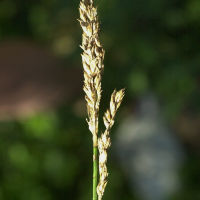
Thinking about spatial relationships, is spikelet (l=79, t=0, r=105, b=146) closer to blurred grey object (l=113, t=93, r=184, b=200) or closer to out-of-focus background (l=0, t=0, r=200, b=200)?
out-of-focus background (l=0, t=0, r=200, b=200)

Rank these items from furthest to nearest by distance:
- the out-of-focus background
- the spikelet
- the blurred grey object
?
the blurred grey object < the out-of-focus background < the spikelet

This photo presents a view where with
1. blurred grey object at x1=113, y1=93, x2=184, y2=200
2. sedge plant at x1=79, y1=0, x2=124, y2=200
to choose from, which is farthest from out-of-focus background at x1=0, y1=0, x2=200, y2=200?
sedge plant at x1=79, y1=0, x2=124, y2=200

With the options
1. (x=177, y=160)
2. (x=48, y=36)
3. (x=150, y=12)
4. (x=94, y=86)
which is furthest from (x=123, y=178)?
(x=48, y=36)

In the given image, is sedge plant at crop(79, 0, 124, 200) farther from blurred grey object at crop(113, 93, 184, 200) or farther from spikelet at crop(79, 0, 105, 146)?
blurred grey object at crop(113, 93, 184, 200)

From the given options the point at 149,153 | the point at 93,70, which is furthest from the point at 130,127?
the point at 93,70

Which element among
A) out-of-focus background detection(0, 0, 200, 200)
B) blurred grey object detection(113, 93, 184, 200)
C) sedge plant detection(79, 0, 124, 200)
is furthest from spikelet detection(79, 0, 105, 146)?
blurred grey object detection(113, 93, 184, 200)

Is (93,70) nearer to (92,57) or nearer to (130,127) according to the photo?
(92,57)

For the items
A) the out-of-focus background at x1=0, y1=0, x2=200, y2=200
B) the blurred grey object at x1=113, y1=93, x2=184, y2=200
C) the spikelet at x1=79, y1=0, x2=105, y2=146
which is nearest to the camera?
the spikelet at x1=79, y1=0, x2=105, y2=146

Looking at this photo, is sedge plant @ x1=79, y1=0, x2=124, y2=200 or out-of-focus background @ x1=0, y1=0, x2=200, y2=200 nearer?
sedge plant @ x1=79, y1=0, x2=124, y2=200
